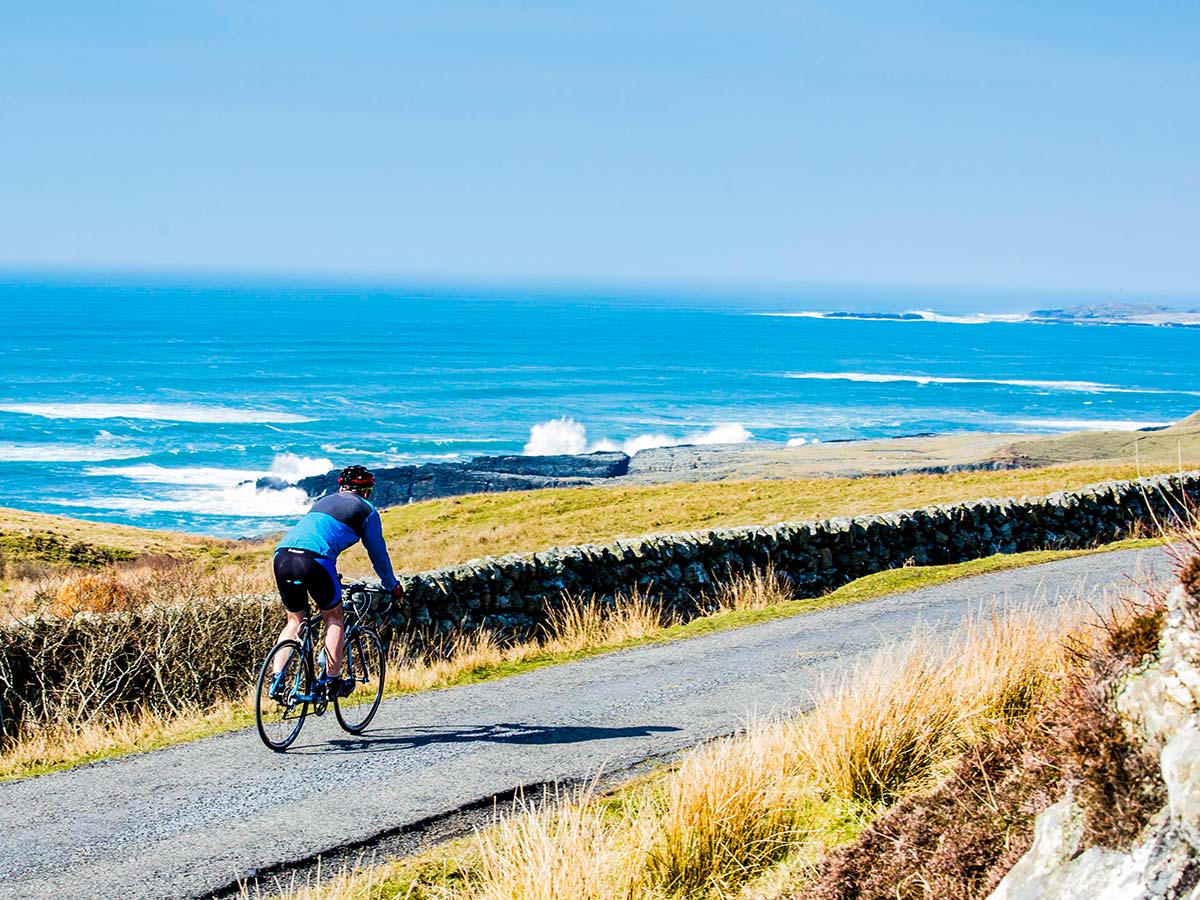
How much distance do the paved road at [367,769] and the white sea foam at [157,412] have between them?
91918 millimetres

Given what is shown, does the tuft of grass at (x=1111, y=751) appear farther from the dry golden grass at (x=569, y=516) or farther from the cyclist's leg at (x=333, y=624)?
the dry golden grass at (x=569, y=516)

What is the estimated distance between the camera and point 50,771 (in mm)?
8570

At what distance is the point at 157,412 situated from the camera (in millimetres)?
100750

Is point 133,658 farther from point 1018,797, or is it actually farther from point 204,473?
point 204,473

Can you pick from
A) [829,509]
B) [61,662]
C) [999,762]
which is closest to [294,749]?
[61,662]

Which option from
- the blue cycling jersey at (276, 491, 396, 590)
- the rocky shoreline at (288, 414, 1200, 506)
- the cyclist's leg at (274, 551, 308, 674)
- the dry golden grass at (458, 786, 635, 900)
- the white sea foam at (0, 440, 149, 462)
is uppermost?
the white sea foam at (0, 440, 149, 462)

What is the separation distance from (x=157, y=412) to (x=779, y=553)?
94.5m

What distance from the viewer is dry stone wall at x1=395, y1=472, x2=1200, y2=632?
14.1 m

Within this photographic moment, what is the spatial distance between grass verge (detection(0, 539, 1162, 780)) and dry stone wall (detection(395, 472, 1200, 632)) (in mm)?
414

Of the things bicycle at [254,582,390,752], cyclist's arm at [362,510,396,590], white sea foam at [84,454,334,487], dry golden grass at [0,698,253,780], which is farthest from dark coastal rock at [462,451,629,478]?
cyclist's arm at [362,510,396,590]

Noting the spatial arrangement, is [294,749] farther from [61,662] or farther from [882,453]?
[882,453]

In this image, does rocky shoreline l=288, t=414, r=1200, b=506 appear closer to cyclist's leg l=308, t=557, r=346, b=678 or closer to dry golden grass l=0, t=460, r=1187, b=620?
dry golden grass l=0, t=460, r=1187, b=620

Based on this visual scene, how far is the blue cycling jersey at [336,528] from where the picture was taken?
8328mm

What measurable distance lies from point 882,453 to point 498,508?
44477mm
